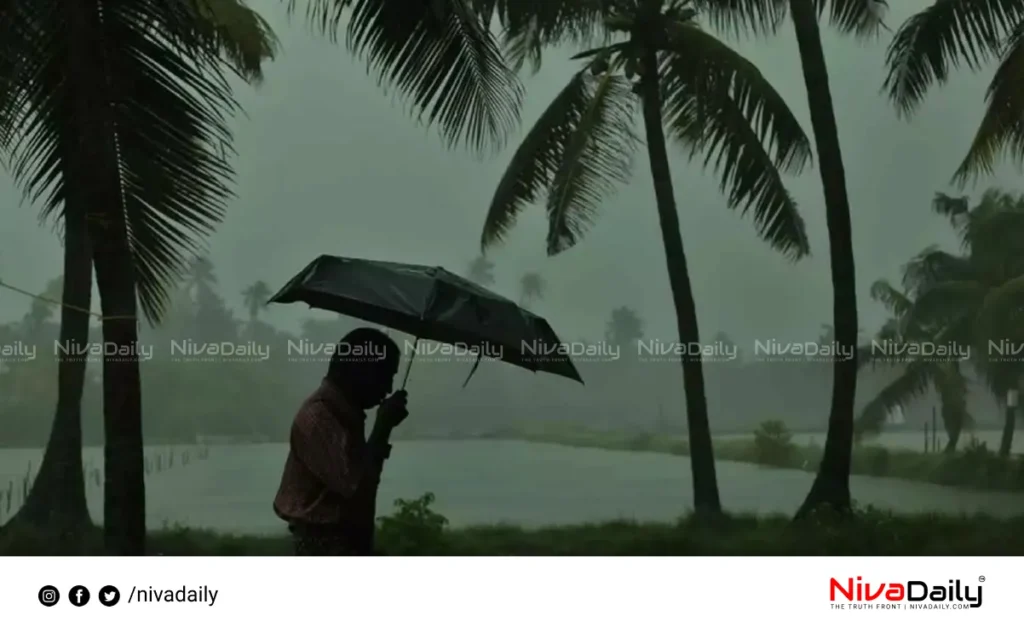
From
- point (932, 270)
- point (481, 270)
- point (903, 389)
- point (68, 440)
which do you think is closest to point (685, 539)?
point (903, 389)

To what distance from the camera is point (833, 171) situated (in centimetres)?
550

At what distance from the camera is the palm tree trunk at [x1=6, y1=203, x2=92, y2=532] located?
17.5 feet

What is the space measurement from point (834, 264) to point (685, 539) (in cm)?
159

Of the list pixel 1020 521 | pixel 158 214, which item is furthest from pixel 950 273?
pixel 158 214

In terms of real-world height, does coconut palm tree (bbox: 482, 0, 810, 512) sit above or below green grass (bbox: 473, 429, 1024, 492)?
above

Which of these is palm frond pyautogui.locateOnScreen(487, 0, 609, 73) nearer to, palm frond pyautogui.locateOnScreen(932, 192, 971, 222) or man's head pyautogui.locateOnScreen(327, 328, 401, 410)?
→ palm frond pyautogui.locateOnScreen(932, 192, 971, 222)

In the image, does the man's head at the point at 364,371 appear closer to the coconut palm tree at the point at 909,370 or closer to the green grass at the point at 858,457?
the green grass at the point at 858,457

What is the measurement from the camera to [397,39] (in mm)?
4406

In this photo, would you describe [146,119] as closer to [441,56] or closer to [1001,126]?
[441,56]
